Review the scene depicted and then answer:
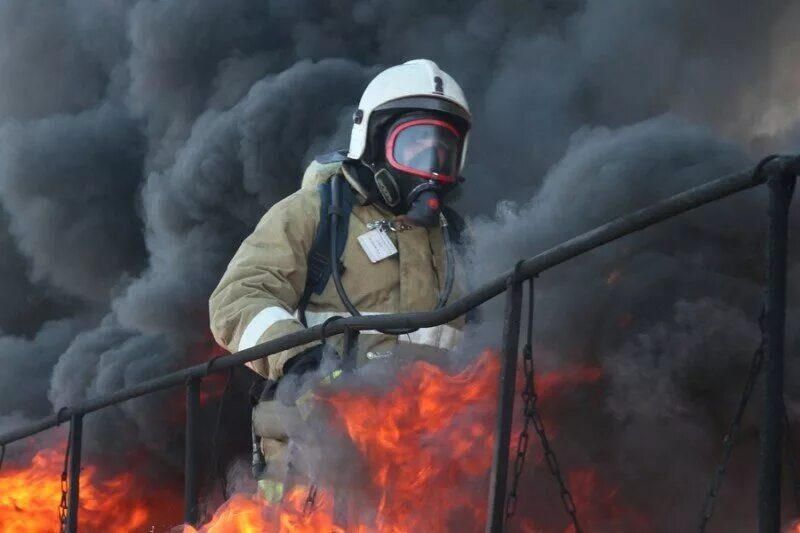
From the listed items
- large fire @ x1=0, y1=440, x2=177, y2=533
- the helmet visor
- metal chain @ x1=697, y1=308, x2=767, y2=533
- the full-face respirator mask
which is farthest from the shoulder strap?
large fire @ x1=0, y1=440, x2=177, y2=533

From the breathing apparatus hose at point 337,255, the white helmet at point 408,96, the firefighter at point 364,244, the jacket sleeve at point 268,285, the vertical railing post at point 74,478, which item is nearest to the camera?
the jacket sleeve at point 268,285

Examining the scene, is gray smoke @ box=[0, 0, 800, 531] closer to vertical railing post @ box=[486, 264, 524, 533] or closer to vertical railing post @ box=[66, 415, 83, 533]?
vertical railing post @ box=[486, 264, 524, 533]

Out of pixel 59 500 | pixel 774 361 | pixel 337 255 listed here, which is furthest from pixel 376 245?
pixel 59 500

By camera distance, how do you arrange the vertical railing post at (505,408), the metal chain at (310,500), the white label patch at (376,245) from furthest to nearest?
1. the white label patch at (376,245)
2. the metal chain at (310,500)
3. the vertical railing post at (505,408)

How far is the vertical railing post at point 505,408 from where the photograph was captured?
2.81 metres

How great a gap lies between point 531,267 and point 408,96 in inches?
86.8

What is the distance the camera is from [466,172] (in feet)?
33.6

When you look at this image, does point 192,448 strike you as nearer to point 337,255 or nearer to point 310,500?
point 337,255

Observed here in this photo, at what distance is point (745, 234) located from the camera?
319 cm

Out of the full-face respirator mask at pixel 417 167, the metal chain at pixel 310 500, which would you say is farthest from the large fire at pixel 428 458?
the full-face respirator mask at pixel 417 167

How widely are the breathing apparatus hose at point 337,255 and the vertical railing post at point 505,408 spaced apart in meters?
1.43

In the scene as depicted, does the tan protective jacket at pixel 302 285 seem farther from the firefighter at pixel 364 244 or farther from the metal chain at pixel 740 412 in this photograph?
the metal chain at pixel 740 412

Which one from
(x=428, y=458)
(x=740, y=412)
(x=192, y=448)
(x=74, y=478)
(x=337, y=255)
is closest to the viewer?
(x=740, y=412)

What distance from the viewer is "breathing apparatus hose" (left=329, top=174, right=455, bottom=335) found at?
435 centimetres
